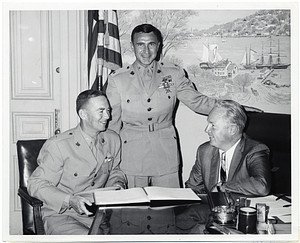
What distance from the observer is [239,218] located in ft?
6.08

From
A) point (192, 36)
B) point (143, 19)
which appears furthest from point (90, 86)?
point (192, 36)

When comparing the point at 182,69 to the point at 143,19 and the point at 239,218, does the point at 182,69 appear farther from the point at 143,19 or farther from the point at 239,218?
the point at 239,218

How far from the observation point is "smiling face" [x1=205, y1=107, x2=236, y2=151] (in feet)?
8.16

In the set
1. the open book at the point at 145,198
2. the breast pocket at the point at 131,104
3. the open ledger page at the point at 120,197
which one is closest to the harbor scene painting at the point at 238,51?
the breast pocket at the point at 131,104

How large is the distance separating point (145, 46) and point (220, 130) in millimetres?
666

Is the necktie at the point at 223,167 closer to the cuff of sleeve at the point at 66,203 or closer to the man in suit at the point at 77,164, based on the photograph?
the man in suit at the point at 77,164

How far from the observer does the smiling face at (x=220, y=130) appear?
8.16ft

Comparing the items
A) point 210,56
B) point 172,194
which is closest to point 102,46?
point 210,56

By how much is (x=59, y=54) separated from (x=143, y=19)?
0.54m

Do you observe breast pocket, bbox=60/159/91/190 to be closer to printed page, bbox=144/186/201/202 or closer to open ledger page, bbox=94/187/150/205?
open ledger page, bbox=94/187/150/205

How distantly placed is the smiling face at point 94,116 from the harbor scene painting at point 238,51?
1.13 feet

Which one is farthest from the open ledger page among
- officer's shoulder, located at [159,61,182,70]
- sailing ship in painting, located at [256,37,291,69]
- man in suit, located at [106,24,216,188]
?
sailing ship in painting, located at [256,37,291,69]

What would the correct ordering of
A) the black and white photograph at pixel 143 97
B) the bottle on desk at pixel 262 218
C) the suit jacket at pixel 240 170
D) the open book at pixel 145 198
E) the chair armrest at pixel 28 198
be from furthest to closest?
the black and white photograph at pixel 143 97 → the suit jacket at pixel 240 170 → the chair armrest at pixel 28 198 → the open book at pixel 145 198 → the bottle on desk at pixel 262 218
